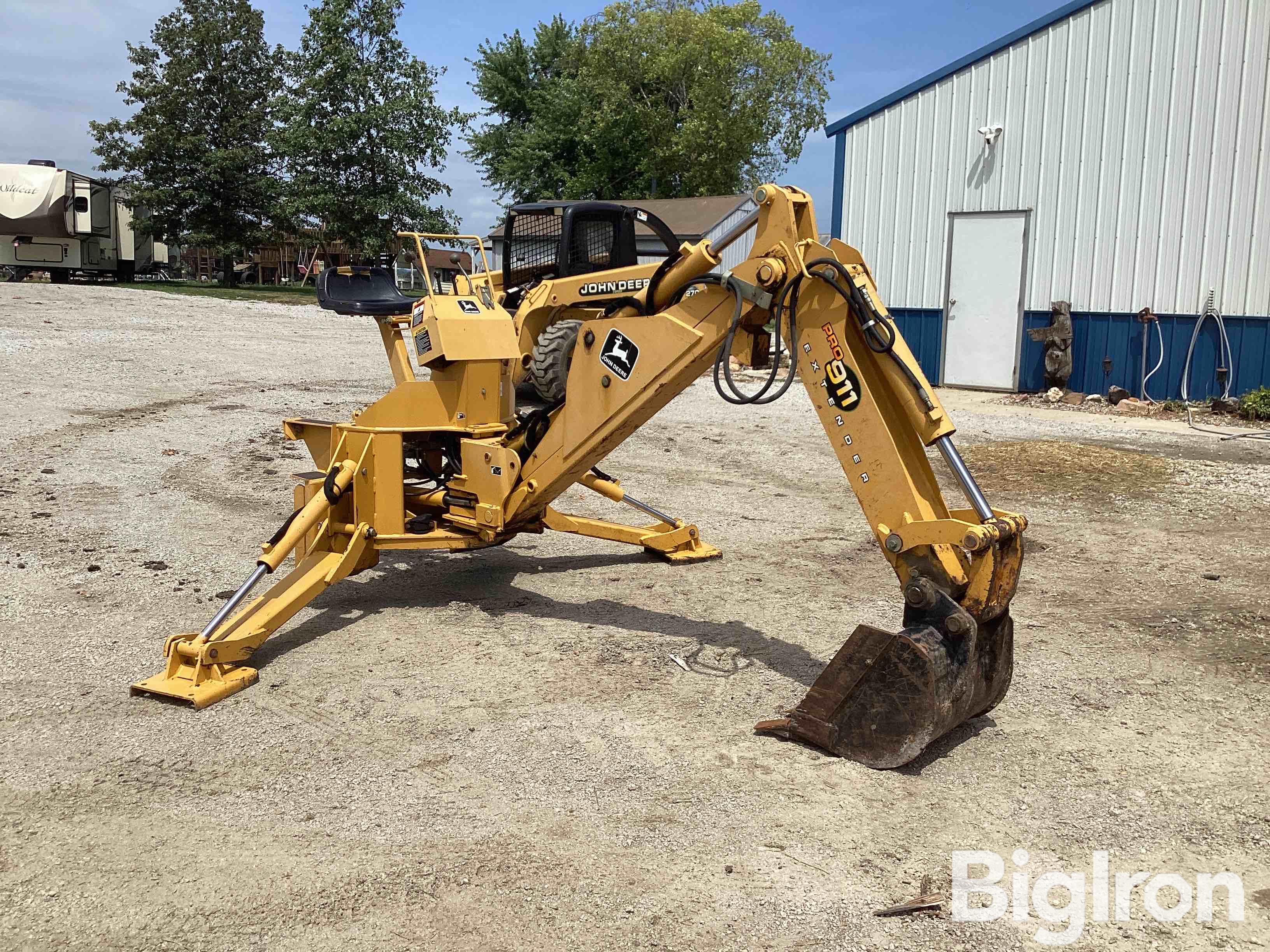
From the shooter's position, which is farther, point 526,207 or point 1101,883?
point 526,207

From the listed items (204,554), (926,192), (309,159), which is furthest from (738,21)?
(204,554)

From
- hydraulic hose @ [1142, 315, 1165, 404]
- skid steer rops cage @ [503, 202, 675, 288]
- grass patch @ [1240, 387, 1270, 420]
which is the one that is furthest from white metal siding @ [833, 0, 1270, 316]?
skid steer rops cage @ [503, 202, 675, 288]

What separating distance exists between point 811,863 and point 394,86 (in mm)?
32540

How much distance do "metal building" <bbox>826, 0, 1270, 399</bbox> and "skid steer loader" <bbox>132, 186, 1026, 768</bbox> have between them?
10.9 m

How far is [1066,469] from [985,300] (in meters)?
6.74

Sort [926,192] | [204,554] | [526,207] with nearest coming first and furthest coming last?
1. [204,554]
2. [526,207]
3. [926,192]

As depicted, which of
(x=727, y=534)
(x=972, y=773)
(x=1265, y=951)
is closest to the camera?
(x=1265, y=951)

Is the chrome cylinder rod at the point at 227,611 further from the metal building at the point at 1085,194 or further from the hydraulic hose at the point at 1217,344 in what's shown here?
the metal building at the point at 1085,194

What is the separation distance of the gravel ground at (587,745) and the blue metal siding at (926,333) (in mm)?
8244

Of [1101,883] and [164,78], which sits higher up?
[164,78]

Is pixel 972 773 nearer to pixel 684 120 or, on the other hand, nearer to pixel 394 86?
pixel 394 86

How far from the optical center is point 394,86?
32.2 m

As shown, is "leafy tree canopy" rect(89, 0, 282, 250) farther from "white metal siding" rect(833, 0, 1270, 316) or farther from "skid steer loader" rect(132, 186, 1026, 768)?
"skid steer loader" rect(132, 186, 1026, 768)

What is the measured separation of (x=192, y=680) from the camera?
5.03 meters
